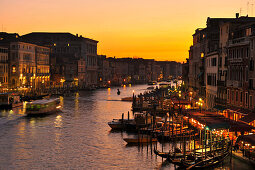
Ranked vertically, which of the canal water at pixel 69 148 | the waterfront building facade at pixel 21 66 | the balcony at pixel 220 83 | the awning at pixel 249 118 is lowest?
the canal water at pixel 69 148

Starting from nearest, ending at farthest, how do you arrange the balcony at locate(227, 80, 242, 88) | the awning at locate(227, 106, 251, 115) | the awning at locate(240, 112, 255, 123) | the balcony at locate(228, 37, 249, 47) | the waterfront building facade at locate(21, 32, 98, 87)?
the awning at locate(240, 112, 255, 123) < the awning at locate(227, 106, 251, 115) < the balcony at locate(228, 37, 249, 47) < the balcony at locate(227, 80, 242, 88) < the waterfront building facade at locate(21, 32, 98, 87)

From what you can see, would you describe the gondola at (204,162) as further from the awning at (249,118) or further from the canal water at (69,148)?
the awning at (249,118)

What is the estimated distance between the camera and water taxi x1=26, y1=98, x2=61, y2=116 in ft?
169

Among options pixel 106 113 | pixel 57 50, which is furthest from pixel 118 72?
pixel 106 113

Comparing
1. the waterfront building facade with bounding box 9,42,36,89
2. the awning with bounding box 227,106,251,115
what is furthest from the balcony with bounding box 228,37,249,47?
the waterfront building facade with bounding box 9,42,36,89

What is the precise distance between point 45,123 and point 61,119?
152 inches

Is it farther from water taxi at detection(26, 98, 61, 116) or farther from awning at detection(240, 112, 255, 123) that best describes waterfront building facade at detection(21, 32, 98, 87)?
awning at detection(240, 112, 255, 123)

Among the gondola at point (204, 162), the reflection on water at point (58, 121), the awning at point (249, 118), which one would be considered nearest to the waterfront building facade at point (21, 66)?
the reflection on water at point (58, 121)

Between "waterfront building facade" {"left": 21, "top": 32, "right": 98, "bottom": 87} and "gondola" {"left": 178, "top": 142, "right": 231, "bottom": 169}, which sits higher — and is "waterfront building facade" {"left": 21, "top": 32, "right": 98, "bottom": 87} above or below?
above

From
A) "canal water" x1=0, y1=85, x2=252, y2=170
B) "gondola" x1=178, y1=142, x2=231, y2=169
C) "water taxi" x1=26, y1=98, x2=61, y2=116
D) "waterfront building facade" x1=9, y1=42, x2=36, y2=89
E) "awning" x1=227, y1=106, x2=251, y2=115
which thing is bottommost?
"canal water" x1=0, y1=85, x2=252, y2=170

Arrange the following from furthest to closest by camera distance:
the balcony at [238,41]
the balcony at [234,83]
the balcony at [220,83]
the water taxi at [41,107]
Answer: the water taxi at [41,107], the balcony at [220,83], the balcony at [234,83], the balcony at [238,41]

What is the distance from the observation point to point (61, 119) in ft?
159

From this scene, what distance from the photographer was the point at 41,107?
52844mm

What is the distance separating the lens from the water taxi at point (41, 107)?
5141cm
